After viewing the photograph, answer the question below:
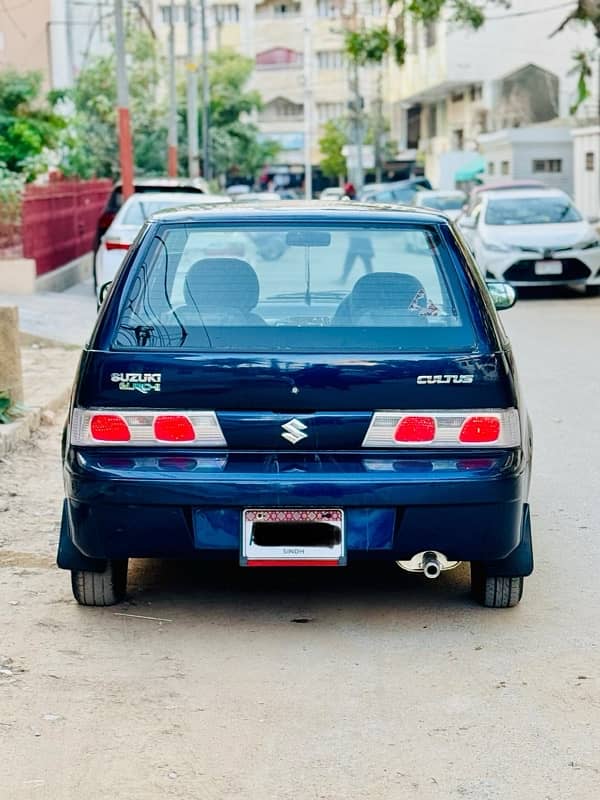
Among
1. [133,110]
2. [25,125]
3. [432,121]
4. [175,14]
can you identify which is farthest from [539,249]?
[175,14]

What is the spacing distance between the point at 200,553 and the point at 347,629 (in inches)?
25.6

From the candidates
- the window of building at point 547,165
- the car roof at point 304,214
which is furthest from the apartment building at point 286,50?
the car roof at point 304,214

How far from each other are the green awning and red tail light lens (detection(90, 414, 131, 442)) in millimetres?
49986

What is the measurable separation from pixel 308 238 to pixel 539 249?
14.9 meters

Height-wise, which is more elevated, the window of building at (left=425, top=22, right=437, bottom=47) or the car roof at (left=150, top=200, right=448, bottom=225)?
the window of building at (left=425, top=22, right=437, bottom=47)

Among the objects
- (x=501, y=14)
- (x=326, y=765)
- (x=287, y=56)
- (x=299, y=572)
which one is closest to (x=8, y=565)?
→ (x=299, y=572)

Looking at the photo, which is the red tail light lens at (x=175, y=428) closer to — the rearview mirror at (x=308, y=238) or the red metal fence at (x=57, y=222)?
the rearview mirror at (x=308, y=238)

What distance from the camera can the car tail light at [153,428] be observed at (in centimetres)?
538

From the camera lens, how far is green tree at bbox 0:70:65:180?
24047 mm

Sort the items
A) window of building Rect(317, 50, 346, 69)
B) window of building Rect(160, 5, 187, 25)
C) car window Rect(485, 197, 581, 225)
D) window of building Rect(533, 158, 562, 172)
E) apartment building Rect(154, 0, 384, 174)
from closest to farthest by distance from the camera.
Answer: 1. car window Rect(485, 197, 581, 225)
2. window of building Rect(533, 158, 562, 172)
3. apartment building Rect(154, 0, 384, 174)
4. window of building Rect(160, 5, 187, 25)
5. window of building Rect(317, 50, 346, 69)

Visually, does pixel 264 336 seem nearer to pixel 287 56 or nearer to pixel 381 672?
pixel 381 672

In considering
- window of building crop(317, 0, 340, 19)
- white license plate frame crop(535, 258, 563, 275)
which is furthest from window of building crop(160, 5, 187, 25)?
white license plate frame crop(535, 258, 563, 275)

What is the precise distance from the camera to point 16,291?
20094 millimetres

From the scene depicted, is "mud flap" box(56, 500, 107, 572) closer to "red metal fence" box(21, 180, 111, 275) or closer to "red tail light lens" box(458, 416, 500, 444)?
"red tail light lens" box(458, 416, 500, 444)
